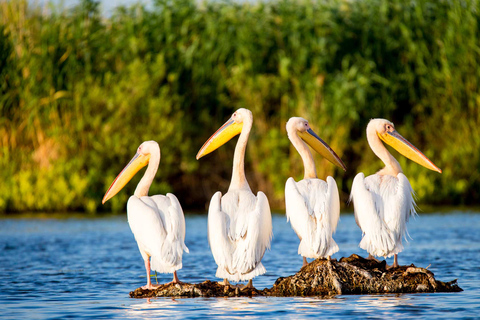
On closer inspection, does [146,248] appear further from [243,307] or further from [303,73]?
[303,73]

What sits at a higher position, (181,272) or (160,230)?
(160,230)

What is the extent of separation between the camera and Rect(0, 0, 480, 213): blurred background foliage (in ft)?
53.7

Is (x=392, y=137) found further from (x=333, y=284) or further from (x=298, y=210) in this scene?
(x=333, y=284)

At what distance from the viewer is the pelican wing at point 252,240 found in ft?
23.1

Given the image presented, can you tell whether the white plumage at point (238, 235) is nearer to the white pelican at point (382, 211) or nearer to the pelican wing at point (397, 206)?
the white pelican at point (382, 211)

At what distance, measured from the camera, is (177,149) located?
17.1m

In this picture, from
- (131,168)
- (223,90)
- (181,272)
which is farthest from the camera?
(223,90)

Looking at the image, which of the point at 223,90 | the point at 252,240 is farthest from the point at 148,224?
the point at 223,90

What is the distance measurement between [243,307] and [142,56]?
11.8 metres

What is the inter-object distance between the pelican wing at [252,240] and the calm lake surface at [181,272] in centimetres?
29

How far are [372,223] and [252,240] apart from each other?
108 cm

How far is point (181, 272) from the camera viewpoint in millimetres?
9367

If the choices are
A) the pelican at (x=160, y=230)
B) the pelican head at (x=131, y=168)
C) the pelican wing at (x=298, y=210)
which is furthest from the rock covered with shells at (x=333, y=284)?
the pelican head at (x=131, y=168)

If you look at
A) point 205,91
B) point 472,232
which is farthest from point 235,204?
point 205,91
